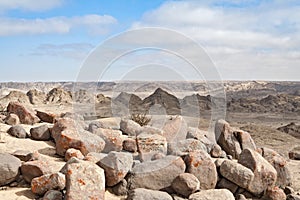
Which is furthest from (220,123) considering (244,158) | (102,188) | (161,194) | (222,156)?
(102,188)

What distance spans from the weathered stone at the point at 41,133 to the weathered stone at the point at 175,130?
326cm

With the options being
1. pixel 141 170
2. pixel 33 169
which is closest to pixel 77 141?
pixel 33 169

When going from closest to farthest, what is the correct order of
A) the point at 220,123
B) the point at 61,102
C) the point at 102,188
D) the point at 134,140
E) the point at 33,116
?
the point at 102,188 < the point at 134,140 < the point at 220,123 < the point at 33,116 < the point at 61,102

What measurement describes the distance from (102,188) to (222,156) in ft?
13.6

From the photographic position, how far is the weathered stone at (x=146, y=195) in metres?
6.89

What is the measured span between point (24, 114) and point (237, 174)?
729 cm

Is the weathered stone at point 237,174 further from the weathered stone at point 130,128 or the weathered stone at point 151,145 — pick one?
the weathered stone at point 130,128

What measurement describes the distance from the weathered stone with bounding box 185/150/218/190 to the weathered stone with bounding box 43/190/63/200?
9.20 feet

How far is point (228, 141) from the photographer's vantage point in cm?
1054

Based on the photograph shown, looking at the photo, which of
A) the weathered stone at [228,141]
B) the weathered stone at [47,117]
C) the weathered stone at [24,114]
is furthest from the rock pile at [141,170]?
the weathered stone at [47,117]

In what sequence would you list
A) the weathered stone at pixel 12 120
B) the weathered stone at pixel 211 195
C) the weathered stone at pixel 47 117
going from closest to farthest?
the weathered stone at pixel 211 195
the weathered stone at pixel 12 120
the weathered stone at pixel 47 117

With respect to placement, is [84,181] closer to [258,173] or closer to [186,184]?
[186,184]

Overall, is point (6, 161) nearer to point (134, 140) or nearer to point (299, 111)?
point (134, 140)

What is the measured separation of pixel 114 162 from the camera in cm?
751
